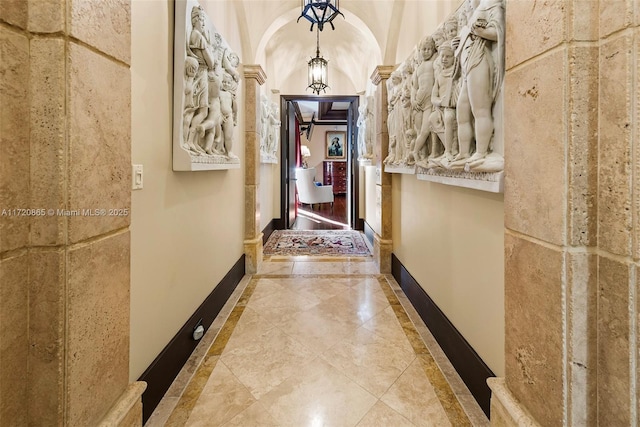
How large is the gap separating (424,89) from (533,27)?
1330mm

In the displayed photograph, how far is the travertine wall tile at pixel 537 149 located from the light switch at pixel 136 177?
1.46 meters

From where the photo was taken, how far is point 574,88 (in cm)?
83

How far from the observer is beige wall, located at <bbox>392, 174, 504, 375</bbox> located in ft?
4.88

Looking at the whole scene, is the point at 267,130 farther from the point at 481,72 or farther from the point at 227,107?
the point at 481,72

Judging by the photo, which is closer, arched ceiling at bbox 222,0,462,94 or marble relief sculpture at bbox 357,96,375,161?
arched ceiling at bbox 222,0,462,94

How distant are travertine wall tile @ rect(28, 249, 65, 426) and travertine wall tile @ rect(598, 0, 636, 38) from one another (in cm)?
150

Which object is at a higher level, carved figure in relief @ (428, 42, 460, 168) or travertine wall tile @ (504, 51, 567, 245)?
carved figure in relief @ (428, 42, 460, 168)

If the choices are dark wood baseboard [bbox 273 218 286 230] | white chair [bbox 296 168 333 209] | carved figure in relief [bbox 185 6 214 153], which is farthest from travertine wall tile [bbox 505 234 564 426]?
white chair [bbox 296 168 333 209]

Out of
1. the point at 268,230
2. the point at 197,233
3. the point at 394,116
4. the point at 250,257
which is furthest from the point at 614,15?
the point at 268,230

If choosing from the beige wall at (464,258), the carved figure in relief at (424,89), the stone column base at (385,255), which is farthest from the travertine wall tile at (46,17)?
the stone column base at (385,255)

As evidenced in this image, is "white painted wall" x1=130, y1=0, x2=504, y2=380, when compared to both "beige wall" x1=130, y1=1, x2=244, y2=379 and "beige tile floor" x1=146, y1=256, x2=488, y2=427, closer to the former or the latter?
"beige wall" x1=130, y1=1, x2=244, y2=379

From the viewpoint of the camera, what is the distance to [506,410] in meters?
1.08

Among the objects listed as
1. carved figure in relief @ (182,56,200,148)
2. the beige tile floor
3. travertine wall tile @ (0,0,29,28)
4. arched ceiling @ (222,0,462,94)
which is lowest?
the beige tile floor

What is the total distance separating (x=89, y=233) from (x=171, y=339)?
110 centimetres
